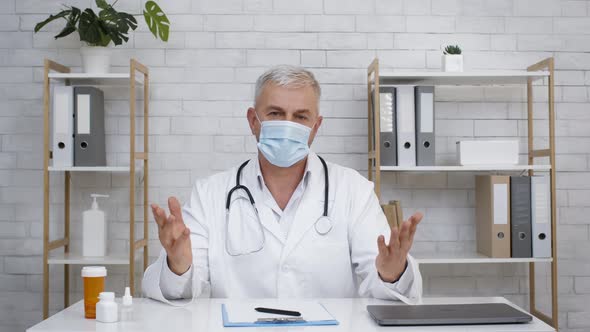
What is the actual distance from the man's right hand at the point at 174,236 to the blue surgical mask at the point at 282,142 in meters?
0.50

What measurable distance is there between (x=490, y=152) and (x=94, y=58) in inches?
75.8

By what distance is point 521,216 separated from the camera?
2.99 m

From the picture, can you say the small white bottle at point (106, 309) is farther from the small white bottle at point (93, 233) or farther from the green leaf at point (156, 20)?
the green leaf at point (156, 20)

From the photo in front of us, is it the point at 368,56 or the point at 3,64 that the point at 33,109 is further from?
the point at 368,56

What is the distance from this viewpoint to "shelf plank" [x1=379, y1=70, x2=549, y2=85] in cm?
297

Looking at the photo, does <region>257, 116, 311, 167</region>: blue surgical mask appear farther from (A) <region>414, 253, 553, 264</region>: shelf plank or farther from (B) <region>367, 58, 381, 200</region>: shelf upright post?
(A) <region>414, 253, 553, 264</region>: shelf plank

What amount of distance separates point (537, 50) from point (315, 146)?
1.25m

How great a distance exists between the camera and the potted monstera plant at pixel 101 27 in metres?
3.00

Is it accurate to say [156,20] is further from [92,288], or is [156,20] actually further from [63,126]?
[92,288]

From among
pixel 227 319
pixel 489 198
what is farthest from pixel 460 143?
pixel 227 319

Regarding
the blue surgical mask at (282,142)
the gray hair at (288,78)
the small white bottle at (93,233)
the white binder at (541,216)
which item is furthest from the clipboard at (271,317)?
the white binder at (541,216)

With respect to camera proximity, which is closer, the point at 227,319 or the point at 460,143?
the point at 227,319

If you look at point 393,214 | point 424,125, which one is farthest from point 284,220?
point 424,125

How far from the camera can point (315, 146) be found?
10.8ft
